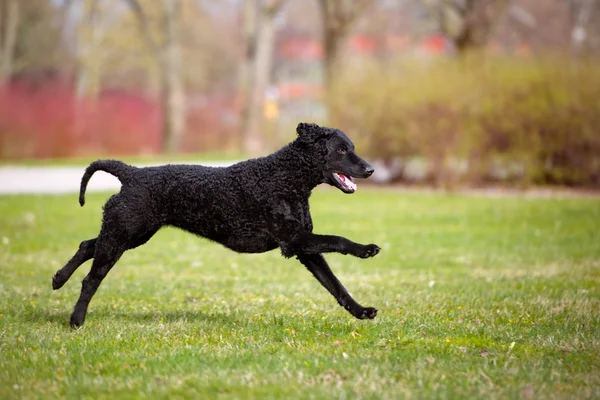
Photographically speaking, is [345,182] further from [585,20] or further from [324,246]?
[585,20]

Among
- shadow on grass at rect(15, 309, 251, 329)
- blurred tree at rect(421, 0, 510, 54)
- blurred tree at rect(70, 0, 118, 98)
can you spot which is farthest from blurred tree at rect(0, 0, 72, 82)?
shadow on grass at rect(15, 309, 251, 329)

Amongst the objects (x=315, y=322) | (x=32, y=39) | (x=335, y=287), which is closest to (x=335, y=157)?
(x=335, y=287)

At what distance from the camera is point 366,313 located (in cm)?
589

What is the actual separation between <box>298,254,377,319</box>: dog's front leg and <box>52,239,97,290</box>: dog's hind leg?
1.70 meters

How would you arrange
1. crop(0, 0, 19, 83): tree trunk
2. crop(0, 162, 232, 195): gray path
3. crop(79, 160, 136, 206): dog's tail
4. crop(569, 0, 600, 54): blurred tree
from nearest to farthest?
crop(79, 160, 136, 206): dog's tail < crop(0, 162, 232, 195): gray path < crop(569, 0, 600, 54): blurred tree < crop(0, 0, 19, 83): tree trunk

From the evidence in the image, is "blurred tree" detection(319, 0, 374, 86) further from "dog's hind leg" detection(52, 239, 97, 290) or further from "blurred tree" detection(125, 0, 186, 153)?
"dog's hind leg" detection(52, 239, 97, 290)

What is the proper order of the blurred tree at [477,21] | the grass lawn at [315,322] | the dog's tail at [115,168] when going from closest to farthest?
the grass lawn at [315,322] < the dog's tail at [115,168] < the blurred tree at [477,21]

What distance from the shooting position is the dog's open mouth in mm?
5836

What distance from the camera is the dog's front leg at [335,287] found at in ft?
19.4

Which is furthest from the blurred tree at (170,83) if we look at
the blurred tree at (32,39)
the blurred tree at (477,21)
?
the blurred tree at (32,39)

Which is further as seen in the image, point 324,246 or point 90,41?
point 90,41

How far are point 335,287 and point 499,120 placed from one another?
1277cm

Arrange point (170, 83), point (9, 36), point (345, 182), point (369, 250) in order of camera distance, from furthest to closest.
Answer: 1. point (9, 36)
2. point (170, 83)
3. point (345, 182)
4. point (369, 250)

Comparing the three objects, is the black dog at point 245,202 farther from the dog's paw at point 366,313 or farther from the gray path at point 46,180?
the gray path at point 46,180
